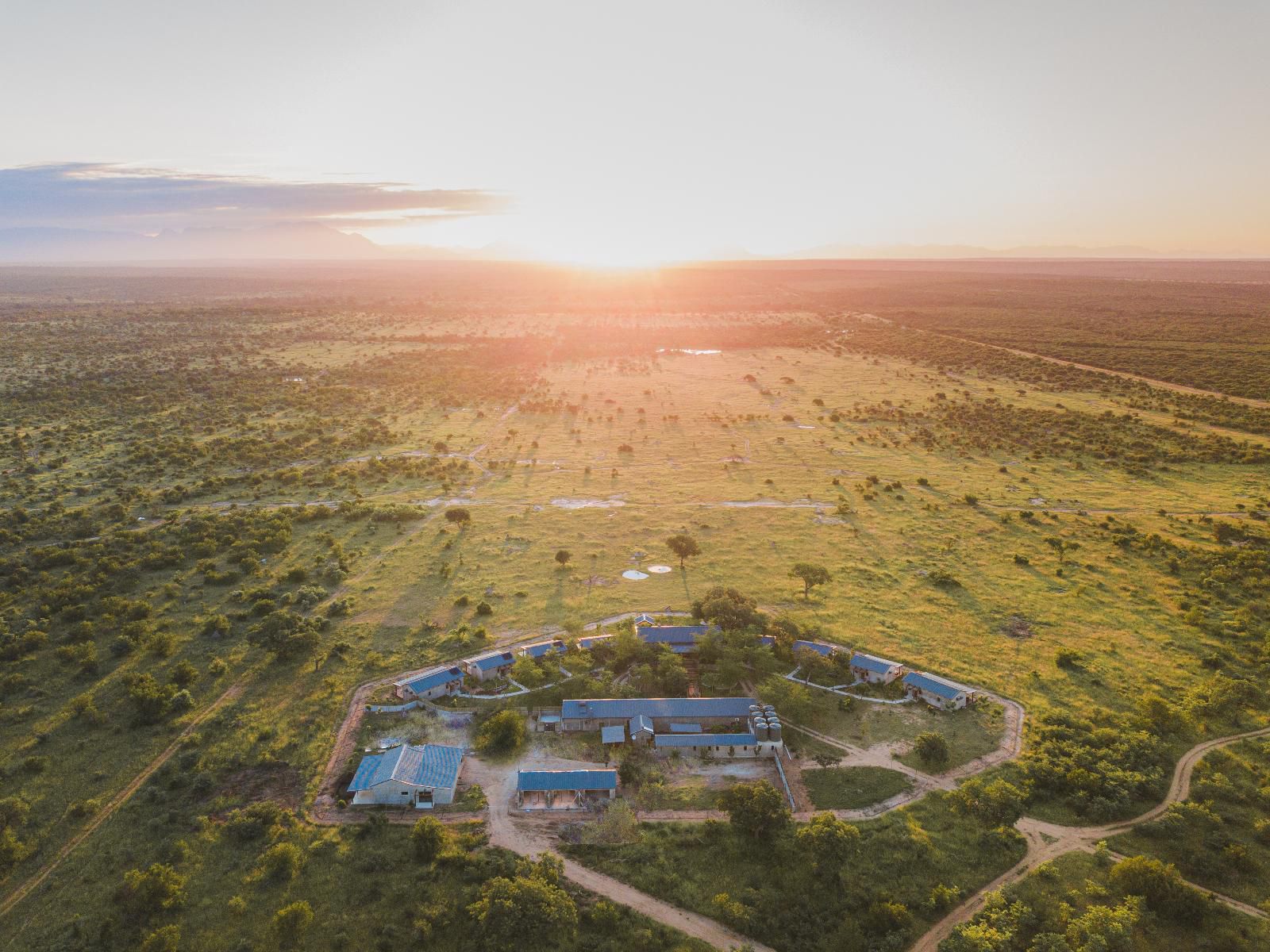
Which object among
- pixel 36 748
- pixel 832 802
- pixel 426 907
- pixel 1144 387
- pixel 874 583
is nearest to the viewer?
pixel 426 907

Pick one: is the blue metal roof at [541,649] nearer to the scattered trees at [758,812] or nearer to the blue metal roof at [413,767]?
the blue metal roof at [413,767]

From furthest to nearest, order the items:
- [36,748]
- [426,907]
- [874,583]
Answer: [874,583] → [36,748] → [426,907]

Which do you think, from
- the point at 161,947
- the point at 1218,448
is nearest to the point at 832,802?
the point at 161,947

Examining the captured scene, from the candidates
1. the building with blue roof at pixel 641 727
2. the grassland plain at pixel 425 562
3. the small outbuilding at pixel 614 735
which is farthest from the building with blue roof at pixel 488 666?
the building with blue roof at pixel 641 727

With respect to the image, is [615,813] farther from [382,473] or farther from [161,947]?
[382,473]

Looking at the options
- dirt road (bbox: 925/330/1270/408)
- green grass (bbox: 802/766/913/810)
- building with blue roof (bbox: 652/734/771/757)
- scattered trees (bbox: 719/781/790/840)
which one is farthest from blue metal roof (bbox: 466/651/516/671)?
dirt road (bbox: 925/330/1270/408)

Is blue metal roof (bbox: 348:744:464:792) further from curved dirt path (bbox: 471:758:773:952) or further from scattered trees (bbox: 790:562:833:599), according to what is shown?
scattered trees (bbox: 790:562:833:599)
